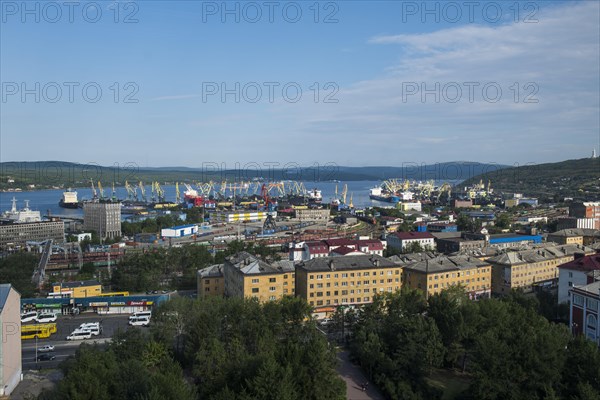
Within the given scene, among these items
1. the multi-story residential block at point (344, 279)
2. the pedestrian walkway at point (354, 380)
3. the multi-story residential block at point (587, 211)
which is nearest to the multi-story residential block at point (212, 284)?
the multi-story residential block at point (344, 279)

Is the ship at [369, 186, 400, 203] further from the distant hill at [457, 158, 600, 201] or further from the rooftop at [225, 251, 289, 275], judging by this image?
the rooftop at [225, 251, 289, 275]

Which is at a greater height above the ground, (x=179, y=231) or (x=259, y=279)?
(x=259, y=279)

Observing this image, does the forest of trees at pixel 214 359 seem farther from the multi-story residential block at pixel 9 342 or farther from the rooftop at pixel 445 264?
the rooftop at pixel 445 264

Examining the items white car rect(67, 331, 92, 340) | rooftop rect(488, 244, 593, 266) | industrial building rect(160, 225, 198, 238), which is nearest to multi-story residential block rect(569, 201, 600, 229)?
rooftop rect(488, 244, 593, 266)

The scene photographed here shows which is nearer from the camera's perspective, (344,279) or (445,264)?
(344,279)

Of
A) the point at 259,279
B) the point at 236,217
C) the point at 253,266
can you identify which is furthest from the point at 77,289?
the point at 236,217

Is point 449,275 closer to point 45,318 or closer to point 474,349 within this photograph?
point 474,349
